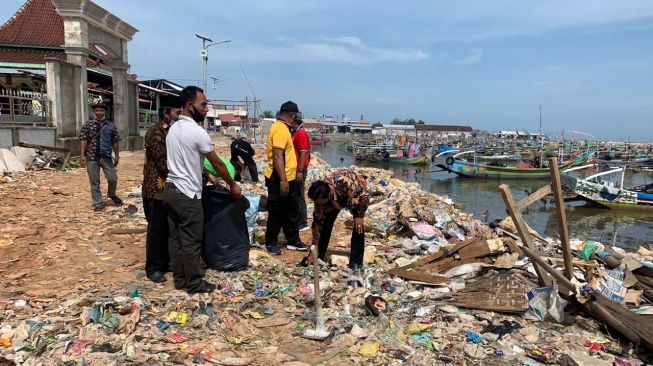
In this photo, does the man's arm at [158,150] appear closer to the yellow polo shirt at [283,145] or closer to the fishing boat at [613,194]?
the yellow polo shirt at [283,145]

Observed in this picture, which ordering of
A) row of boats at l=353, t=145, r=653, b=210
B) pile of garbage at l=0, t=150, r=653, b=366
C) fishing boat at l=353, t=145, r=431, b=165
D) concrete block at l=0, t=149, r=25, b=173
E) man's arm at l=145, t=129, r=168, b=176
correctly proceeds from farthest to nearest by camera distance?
fishing boat at l=353, t=145, r=431, b=165 < row of boats at l=353, t=145, r=653, b=210 < concrete block at l=0, t=149, r=25, b=173 < man's arm at l=145, t=129, r=168, b=176 < pile of garbage at l=0, t=150, r=653, b=366

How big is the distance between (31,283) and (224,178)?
6.39 feet

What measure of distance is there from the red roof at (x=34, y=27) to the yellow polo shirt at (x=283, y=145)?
1681cm

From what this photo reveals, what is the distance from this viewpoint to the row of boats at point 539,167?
19391 millimetres

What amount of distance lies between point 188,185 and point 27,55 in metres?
17.6

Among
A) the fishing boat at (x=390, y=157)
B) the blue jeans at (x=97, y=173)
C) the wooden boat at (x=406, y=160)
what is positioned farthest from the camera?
the fishing boat at (x=390, y=157)

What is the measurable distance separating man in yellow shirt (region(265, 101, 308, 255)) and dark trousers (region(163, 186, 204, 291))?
1241mm

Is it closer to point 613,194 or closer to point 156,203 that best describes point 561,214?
point 156,203

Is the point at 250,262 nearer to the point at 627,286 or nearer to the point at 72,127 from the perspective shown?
the point at 627,286

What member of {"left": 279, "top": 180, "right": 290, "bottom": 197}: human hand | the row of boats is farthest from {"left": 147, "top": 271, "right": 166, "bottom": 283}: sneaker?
the row of boats

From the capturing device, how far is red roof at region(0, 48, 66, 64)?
1648 cm

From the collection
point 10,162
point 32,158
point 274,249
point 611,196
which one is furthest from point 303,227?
→ point 611,196

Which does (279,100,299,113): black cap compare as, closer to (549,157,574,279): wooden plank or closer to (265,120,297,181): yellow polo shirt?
(265,120,297,181): yellow polo shirt

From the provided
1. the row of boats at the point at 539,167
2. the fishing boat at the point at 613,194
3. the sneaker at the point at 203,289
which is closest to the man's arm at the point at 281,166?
the sneaker at the point at 203,289
